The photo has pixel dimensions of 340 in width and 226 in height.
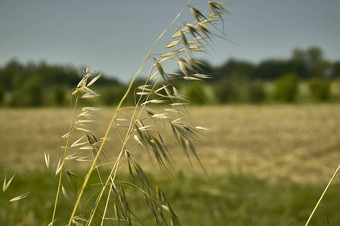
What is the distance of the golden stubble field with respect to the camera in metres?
10.4

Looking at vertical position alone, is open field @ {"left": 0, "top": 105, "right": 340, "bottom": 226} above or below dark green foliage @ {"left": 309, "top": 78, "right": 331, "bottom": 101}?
below

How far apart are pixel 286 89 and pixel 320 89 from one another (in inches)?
160

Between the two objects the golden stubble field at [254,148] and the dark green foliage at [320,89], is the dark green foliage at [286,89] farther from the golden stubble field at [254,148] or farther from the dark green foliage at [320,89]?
the golden stubble field at [254,148]

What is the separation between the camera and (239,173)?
24.9 feet

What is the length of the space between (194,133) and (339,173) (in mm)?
563

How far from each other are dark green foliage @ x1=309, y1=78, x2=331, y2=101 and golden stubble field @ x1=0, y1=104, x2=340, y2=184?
20.8 metres

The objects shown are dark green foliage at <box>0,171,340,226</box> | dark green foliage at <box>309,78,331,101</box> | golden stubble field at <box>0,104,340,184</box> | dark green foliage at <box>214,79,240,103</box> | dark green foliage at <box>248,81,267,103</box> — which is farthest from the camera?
dark green foliage at <box>214,79,240,103</box>

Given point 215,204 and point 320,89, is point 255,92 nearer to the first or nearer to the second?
point 320,89

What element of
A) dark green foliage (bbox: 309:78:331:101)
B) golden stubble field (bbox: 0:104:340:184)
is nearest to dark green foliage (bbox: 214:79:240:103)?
dark green foliage (bbox: 309:78:331:101)

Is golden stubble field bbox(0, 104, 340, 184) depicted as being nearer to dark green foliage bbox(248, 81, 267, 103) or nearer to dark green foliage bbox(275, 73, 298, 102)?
dark green foliage bbox(248, 81, 267, 103)

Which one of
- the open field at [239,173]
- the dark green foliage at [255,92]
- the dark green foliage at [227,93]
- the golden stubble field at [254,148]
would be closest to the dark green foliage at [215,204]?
the open field at [239,173]

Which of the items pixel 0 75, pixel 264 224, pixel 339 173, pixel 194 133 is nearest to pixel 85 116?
pixel 194 133

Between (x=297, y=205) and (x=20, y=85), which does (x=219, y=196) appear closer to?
(x=297, y=205)

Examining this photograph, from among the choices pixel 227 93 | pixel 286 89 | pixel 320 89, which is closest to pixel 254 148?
pixel 227 93
